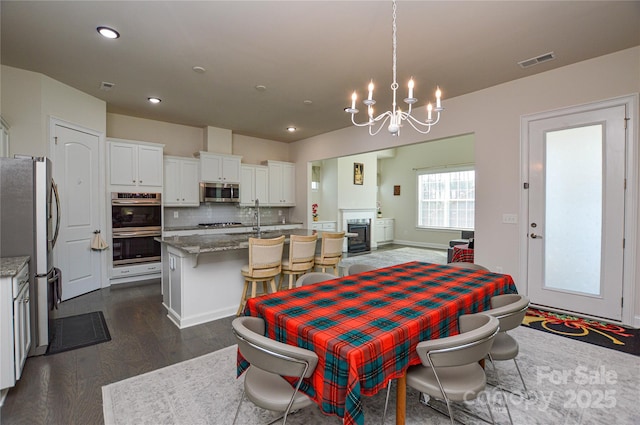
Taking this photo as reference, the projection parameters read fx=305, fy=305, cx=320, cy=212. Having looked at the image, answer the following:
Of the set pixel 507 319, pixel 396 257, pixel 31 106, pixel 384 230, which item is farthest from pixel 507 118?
pixel 384 230

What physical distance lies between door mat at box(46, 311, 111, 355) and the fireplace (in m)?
5.70

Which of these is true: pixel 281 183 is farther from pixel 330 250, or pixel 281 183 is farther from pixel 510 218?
pixel 510 218

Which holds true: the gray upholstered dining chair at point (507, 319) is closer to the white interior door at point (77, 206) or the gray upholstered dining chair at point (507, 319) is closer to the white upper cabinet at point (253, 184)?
the white interior door at point (77, 206)

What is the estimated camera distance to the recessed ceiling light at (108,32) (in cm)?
271

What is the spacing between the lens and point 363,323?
152 cm

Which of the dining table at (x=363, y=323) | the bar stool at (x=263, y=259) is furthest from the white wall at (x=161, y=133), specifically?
the dining table at (x=363, y=323)

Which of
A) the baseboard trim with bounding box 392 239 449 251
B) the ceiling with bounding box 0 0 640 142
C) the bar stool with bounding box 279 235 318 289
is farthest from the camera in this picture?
the baseboard trim with bounding box 392 239 449 251

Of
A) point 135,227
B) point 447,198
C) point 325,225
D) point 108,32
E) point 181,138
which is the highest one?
point 108,32

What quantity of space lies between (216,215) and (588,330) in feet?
19.9

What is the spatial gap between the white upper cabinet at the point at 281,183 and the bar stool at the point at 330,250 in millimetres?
3473

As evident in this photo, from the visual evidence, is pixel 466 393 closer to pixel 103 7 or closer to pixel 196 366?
pixel 196 366

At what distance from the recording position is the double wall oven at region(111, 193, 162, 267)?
4816mm

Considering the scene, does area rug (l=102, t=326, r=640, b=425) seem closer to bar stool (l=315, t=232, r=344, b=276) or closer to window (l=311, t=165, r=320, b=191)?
bar stool (l=315, t=232, r=344, b=276)

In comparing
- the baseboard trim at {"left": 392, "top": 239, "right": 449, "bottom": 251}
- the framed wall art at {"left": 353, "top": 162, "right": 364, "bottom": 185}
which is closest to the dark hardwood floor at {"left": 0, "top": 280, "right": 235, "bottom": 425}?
the framed wall art at {"left": 353, "top": 162, "right": 364, "bottom": 185}
